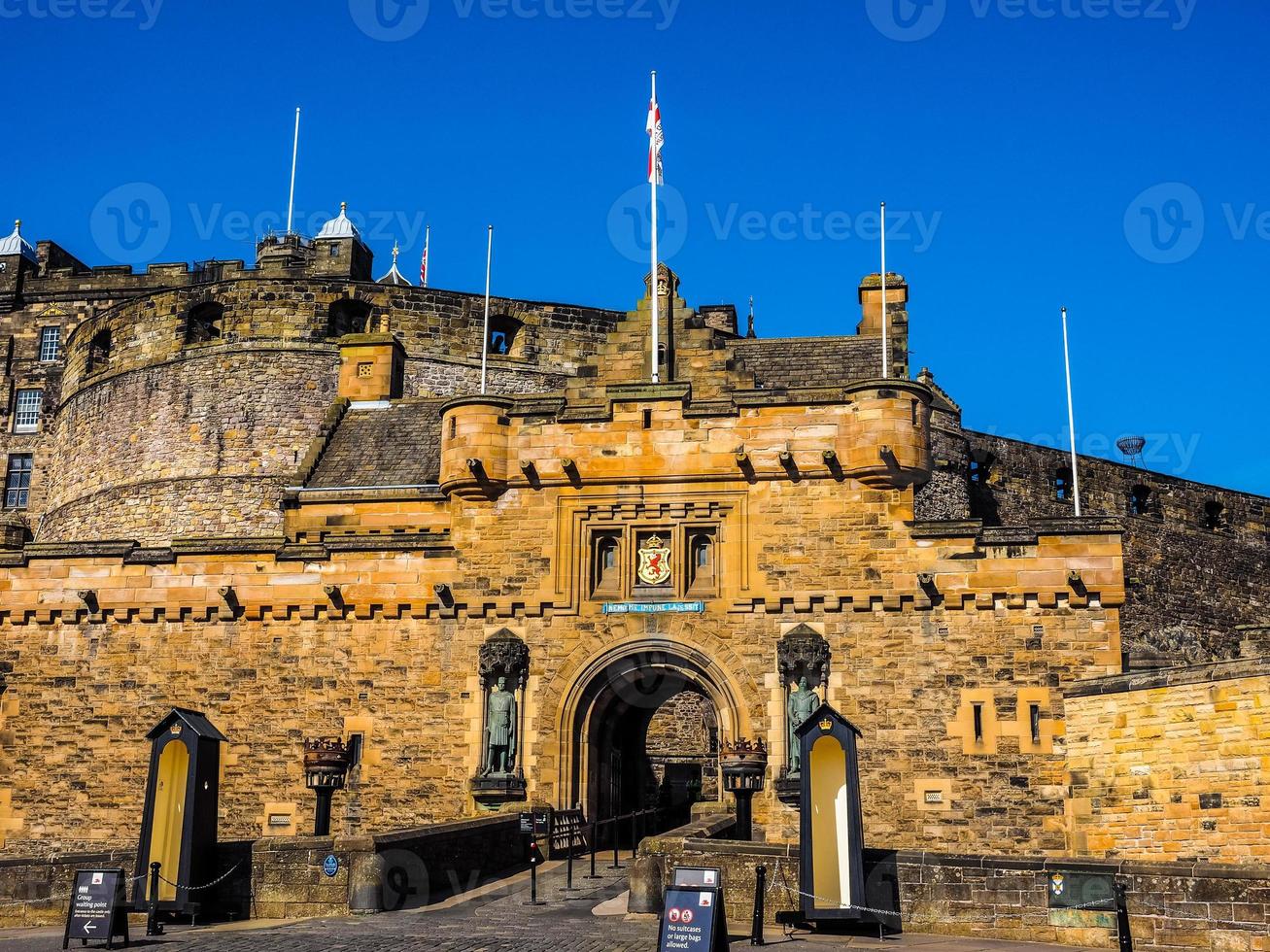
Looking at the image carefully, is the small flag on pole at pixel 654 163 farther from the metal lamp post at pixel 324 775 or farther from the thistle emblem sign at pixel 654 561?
the metal lamp post at pixel 324 775

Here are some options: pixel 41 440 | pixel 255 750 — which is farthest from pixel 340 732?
pixel 41 440

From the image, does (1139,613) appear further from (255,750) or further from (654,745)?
(255,750)

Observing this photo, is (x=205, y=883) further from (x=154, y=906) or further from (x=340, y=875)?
(x=340, y=875)

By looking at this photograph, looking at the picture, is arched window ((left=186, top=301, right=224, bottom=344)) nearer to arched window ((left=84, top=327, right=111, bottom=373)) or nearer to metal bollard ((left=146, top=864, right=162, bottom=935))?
arched window ((left=84, top=327, right=111, bottom=373))

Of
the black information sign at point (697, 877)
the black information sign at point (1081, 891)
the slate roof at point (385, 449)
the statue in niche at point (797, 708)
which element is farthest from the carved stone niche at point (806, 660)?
the black information sign at point (697, 877)

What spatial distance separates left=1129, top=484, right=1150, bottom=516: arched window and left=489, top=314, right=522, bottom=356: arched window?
1936cm

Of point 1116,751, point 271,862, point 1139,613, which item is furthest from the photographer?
point 1139,613

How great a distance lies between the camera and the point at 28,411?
51750 mm

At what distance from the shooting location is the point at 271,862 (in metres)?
17.6

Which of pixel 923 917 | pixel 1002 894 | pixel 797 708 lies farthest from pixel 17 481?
pixel 1002 894

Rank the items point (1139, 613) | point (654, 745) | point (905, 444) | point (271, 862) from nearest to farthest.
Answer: point (271, 862)
point (905, 444)
point (654, 745)
point (1139, 613)

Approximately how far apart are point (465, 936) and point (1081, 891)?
19.8ft

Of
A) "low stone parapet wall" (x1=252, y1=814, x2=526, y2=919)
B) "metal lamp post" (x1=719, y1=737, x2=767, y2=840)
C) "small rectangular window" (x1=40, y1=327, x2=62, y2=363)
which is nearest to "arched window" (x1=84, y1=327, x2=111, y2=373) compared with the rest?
"small rectangular window" (x1=40, y1=327, x2=62, y2=363)

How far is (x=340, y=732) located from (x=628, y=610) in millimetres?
5010
